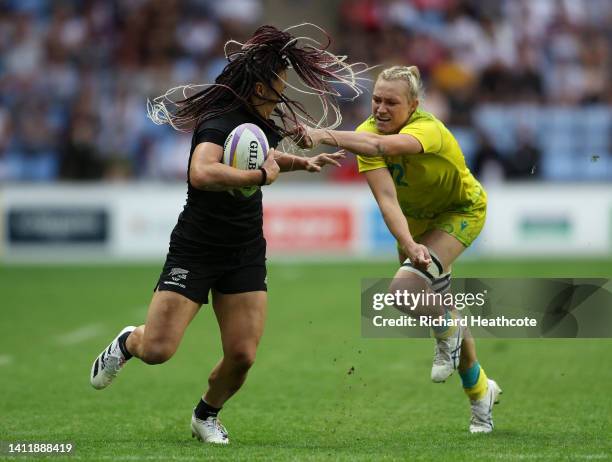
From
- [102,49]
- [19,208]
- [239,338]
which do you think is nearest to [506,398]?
[239,338]

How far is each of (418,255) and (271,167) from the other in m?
1.13

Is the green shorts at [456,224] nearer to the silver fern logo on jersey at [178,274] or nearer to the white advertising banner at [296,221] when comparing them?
the silver fern logo on jersey at [178,274]

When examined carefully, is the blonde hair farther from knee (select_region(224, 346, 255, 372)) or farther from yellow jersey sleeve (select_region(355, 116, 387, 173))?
knee (select_region(224, 346, 255, 372))

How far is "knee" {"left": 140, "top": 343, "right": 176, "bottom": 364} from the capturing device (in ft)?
22.9

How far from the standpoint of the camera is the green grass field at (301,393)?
705 cm

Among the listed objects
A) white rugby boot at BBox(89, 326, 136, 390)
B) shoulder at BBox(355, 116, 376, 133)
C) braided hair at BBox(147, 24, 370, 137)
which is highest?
braided hair at BBox(147, 24, 370, 137)

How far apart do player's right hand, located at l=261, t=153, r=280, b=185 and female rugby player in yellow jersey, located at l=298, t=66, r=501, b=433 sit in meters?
0.48

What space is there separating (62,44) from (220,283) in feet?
60.8

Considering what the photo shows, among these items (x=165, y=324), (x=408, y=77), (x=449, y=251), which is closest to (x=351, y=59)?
(x=449, y=251)

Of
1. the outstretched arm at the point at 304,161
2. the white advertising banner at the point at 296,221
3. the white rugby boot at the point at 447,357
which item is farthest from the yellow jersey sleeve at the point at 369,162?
the white advertising banner at the point at 296,221

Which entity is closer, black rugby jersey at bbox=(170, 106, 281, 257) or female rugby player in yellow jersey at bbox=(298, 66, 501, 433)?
black rugby jersey at bbox=(170, 106, 281, 257)

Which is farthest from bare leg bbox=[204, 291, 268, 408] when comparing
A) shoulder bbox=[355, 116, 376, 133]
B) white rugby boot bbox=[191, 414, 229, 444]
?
shoulder bbox=[355, 116, 376, 133]

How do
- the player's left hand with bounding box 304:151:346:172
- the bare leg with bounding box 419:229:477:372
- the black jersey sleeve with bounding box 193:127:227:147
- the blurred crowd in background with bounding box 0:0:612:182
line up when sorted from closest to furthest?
the black jersey sleeve with bounding box 193:127:227:147 < the player's left hand with bounding box 304:151:346:172 < the bare leg with bounding box 419:229:477:372 < the blurred crowd in background with bounding box 0:0:612:182

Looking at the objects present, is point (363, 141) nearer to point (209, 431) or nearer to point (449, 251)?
point (449, 251)
